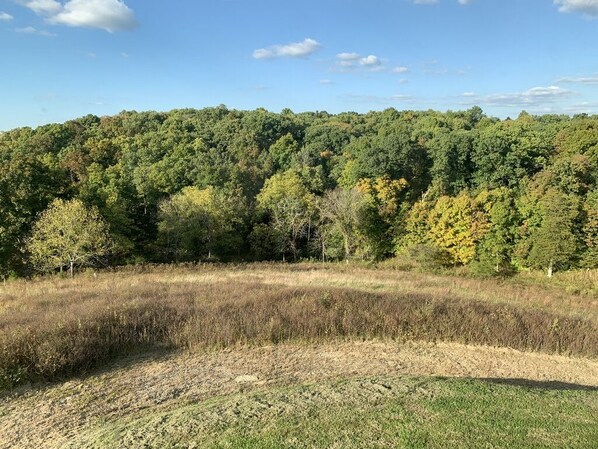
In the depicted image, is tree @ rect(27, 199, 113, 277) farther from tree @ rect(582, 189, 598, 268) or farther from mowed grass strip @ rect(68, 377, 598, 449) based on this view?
tree @ rect(582, 189, 598, 268)

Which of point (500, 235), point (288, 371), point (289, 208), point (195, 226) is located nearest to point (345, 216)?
point (289, 208)

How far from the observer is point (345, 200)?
4444 cm

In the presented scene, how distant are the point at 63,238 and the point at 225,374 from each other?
23.3m

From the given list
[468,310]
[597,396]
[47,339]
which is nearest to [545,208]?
[468,310]

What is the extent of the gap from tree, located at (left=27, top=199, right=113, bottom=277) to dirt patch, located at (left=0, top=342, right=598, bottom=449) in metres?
21.1

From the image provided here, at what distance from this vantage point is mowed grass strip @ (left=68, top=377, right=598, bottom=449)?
5.34 meters

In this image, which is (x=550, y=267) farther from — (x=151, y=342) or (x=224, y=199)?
(x=151, y=342)

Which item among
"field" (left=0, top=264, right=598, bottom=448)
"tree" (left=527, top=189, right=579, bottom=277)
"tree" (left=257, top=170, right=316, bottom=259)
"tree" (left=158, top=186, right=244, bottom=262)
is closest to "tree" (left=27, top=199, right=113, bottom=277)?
"tree" (left=158, top=186, right=244, bottom=262)

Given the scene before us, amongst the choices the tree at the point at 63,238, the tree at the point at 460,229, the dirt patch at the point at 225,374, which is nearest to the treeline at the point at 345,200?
the tree at the point at 460,229

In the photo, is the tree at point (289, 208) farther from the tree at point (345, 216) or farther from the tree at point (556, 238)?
the tree at point (556, 238)

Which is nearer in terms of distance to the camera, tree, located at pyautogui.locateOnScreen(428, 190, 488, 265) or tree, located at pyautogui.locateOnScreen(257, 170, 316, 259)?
tree, located at pyautogui.locateOnScreen(428, 190, 488, 265)

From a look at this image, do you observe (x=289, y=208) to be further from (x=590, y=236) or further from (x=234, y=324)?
(x=234, y=324)

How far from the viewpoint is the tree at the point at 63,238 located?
28.2m

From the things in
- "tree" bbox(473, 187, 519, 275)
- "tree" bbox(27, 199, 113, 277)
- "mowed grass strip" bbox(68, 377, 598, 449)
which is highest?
"mowed grass strip" bbox(68, 377, 598, 449)
